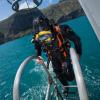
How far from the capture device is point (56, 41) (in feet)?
22.1

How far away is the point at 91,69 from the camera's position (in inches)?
625

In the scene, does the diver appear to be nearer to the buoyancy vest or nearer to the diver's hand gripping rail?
the buoyancy vest

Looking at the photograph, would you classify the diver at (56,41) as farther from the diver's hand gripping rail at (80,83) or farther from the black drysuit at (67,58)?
the diver's hand gripping rail at (80,83)

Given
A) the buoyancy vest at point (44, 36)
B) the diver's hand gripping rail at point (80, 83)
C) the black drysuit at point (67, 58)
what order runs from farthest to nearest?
the buoyancy vest at point (44, 36), the black drysuit at point (67, 58), the diver's hand gripping rail at point (80, 83)

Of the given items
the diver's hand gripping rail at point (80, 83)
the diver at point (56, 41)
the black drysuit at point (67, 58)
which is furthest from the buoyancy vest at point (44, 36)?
the diver's hand gripping rail at point (80, 83)

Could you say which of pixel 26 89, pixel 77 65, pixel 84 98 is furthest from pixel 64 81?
pixel 26 89

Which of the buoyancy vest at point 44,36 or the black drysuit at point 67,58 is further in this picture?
the buoyancy vest at point 44,36

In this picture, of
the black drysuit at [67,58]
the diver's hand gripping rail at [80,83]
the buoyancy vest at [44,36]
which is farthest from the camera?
the buoyancy vest at [44,36]

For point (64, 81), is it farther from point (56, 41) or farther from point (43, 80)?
point (43, 80)

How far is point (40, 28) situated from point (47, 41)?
35 centimetres

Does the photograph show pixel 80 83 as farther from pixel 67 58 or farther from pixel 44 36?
pixel 67 58

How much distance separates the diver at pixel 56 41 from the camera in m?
6.29

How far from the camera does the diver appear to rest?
6289 mm

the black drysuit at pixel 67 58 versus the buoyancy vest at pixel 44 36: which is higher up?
the buoyancy vest at pixel 44 36
